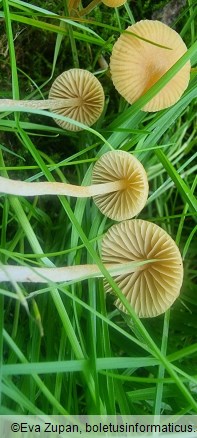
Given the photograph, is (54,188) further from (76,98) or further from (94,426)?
(94,426)

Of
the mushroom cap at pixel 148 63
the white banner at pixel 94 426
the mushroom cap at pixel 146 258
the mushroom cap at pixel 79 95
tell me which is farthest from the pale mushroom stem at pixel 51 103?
the white banner at pixel 94 426

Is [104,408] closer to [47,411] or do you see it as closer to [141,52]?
[47,411]

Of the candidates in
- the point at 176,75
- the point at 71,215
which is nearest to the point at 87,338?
the point at 71,215

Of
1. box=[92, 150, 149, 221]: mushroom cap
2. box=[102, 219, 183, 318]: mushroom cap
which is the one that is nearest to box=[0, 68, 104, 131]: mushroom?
box=[92, 150, 149, 221]: mushroom cap

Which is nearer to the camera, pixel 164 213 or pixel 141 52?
pixel 141 52

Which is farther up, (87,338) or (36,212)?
(36,212)

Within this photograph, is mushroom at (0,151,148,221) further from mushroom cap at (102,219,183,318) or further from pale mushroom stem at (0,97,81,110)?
pale mushroom stem at (0,97,81,110)
